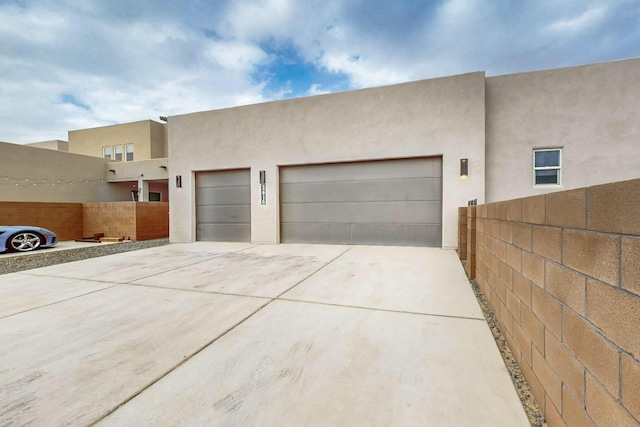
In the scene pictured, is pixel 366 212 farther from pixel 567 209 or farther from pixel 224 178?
pixel 567 209

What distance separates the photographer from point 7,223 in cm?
810

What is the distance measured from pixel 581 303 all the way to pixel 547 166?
7.28 meters

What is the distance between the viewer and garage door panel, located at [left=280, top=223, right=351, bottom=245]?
298 inches

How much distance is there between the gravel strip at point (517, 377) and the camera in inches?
52.7

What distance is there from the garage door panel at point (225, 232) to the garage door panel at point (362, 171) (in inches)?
83.4

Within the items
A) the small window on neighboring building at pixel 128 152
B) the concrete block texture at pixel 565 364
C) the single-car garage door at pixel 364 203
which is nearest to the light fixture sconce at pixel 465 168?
the single-car garage door at pixel 364 203

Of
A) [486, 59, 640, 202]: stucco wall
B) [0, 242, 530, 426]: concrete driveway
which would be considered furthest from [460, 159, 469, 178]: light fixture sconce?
[0, 242, 530, 426]: concrete driveway

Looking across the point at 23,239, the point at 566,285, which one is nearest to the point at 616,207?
the point at 566,285

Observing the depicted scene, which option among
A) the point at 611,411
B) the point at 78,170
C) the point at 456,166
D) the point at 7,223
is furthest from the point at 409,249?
the point at 78,170

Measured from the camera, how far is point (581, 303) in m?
1.02

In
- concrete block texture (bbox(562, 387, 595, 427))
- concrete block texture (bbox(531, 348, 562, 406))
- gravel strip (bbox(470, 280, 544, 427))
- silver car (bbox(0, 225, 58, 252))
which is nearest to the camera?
concrete block texture (bbox(562, 387, 595, 427))

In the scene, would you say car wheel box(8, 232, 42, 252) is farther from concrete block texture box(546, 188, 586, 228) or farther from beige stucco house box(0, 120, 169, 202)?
concrete block texture box(546, 188, 586, 228)

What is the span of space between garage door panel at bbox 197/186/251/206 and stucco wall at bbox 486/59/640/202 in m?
7.04

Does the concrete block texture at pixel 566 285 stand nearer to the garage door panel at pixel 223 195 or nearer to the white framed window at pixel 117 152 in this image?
the garage door panel at pixel 223 195
